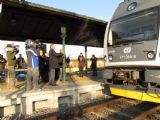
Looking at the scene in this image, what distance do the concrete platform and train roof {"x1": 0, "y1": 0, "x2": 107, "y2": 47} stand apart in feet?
9.86

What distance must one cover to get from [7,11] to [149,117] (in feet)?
20.5

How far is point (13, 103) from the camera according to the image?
303 inches

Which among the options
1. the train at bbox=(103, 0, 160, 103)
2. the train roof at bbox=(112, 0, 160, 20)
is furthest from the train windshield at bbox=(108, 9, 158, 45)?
the train roof at bbox=(112, 0, 160, 20)

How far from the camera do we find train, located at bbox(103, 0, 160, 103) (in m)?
7.22

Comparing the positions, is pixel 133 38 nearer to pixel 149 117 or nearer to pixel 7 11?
pixel 149 117

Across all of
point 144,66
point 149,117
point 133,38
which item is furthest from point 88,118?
point 133,38

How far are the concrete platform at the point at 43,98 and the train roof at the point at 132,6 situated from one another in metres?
2.96

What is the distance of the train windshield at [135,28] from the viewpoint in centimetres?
740

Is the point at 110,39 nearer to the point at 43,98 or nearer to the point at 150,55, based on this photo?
the point at 150,55

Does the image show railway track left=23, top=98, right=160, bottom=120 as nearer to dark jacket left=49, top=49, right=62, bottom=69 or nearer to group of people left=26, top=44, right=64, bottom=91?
group of people left=26, top=44, right=64, bottom=91

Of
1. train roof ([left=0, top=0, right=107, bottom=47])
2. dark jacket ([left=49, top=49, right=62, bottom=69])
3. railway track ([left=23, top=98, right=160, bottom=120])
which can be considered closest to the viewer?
railway track ([left=23, top=98, right=160, bottom=120])

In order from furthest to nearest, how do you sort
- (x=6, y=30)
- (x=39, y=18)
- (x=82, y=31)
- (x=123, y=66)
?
(x=82, y=31)
(x=6, y=30)
(x=39, y=18)
(x=123, y=66)

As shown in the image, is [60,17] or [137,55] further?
[60,17]

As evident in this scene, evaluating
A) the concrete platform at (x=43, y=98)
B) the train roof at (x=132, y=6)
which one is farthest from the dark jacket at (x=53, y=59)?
the train roof at (x=132, y=6)
